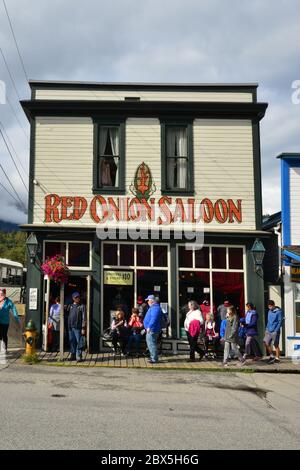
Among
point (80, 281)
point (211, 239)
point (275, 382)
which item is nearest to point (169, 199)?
point (211, 239)

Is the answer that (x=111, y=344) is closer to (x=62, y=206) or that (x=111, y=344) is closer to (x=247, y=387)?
(x=62, y=206)

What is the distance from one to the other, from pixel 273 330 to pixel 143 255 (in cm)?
445

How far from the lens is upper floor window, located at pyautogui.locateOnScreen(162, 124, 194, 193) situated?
1561 centimetres

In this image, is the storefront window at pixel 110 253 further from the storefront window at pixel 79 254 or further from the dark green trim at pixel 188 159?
the dark green trim at pixel 188 159

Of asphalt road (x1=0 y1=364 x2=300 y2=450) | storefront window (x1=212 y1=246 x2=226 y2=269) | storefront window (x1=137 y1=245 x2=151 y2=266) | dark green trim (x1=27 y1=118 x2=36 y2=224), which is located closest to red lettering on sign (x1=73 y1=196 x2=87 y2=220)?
dark green trim (x1=27 y1=118 x2=36 y2=224)

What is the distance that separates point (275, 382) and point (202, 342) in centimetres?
345

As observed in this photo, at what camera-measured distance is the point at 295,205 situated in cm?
1541

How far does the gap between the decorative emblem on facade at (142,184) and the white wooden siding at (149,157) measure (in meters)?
0.13

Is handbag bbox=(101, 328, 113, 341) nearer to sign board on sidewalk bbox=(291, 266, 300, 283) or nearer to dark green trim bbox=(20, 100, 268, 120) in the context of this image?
sign board on sidewalk bbox=(291, 266, 300, 283)

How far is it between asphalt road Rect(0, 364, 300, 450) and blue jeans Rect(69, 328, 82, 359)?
1104 millimetres

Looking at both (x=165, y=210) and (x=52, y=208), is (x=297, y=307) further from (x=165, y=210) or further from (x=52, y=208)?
(x=52, y=208)

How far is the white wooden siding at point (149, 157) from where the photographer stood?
1541 centimetres

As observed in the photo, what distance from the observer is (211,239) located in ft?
50.3

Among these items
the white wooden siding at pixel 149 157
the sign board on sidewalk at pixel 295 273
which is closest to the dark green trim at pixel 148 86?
the white wooden siding at pixel 149 157
